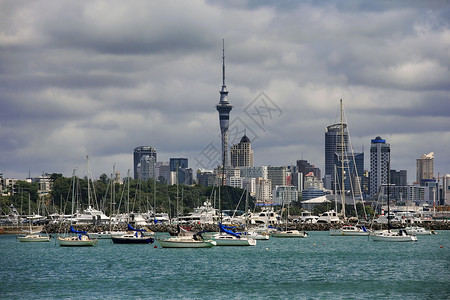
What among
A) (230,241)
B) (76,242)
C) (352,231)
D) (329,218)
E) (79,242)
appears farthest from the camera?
(329,218)

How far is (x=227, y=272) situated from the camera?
73.9 meters

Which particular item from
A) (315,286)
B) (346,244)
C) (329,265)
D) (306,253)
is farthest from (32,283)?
(346,244)

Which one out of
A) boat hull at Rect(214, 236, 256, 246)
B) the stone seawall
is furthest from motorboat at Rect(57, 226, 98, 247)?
the stone seawall

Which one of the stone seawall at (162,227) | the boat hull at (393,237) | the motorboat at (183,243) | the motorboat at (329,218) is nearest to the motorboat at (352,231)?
the boat hull at (393,237)

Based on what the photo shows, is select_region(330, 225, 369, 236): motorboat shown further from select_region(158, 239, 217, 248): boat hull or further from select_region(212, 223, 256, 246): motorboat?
select_region(158, 239, 217, 248): boat hull

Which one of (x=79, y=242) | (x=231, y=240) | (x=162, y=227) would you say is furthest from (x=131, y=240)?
(x=162, y=227)

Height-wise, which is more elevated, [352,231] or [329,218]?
[329,218]

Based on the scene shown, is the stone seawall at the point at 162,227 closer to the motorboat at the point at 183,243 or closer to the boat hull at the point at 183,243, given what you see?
the motorboat at the point at 183,243

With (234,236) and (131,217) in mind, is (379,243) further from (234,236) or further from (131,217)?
(131,217)

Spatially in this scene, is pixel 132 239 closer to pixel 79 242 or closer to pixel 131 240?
pixel 131 240

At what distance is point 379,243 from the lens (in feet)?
382

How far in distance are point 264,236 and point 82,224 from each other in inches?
2011

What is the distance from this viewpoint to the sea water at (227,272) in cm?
6028

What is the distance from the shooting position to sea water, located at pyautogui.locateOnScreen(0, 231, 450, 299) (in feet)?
198
